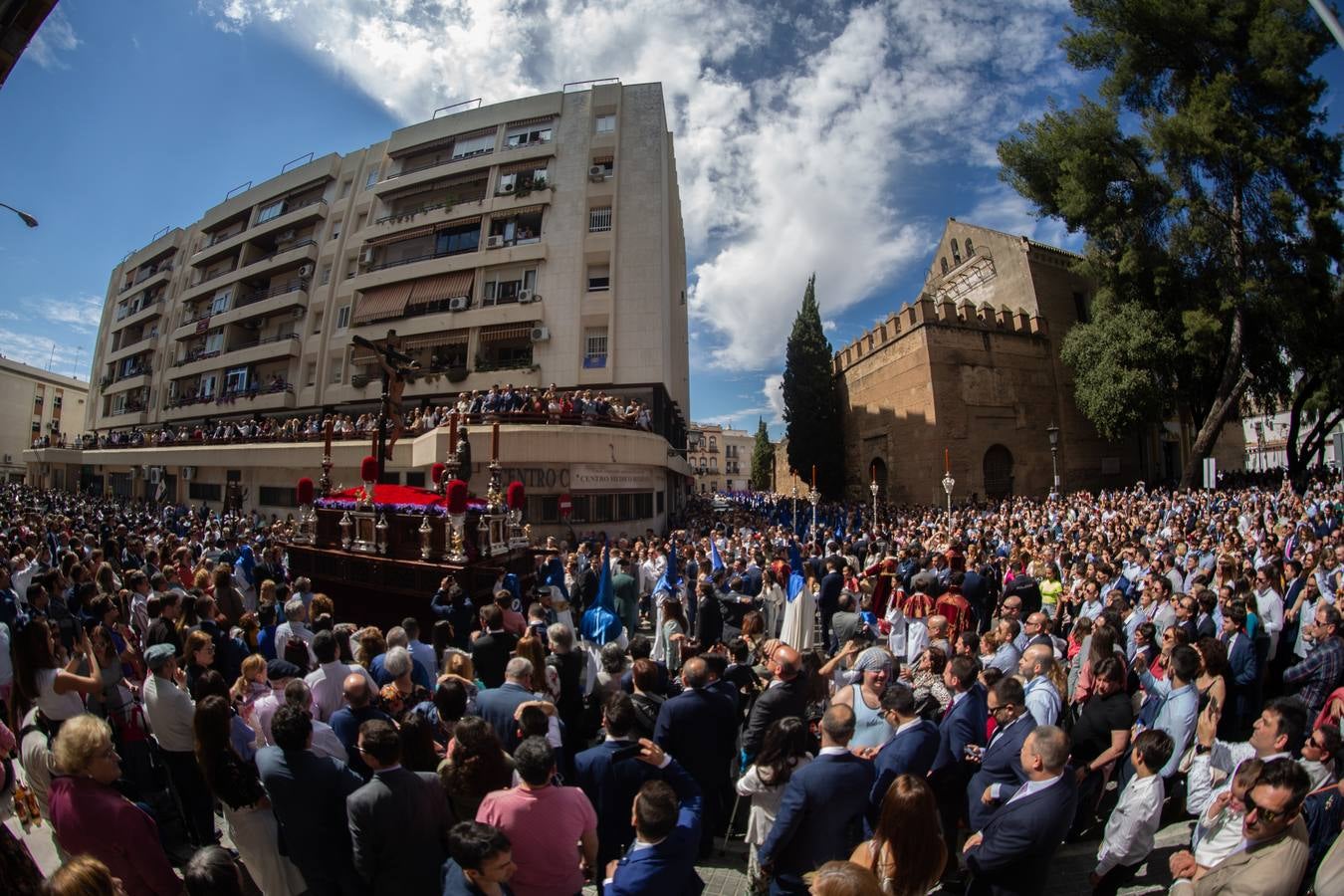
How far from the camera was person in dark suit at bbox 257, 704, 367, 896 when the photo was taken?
118 inches

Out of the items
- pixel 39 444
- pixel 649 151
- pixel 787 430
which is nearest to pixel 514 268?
pixel 649 151

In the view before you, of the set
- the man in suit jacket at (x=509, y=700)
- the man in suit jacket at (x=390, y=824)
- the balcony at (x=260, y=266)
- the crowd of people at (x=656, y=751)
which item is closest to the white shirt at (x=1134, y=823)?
the crowd of people at (x=656, y=751)

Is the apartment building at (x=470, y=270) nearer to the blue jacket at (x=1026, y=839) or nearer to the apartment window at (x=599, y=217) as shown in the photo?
the apartment window at (x=599, y=217)

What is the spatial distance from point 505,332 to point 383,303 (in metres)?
6.91

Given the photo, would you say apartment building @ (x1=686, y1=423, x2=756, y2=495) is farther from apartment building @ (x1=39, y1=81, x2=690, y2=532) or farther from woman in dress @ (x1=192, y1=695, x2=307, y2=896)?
woman in dress @ (x1=192, y1=695, x2=307, y2=896)

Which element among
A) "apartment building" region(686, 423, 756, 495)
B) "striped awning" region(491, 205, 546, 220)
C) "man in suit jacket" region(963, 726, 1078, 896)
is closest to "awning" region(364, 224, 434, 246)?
"striped awning" region(491, 205, 546, 220)

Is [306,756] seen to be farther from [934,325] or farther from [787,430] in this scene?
[787,430]

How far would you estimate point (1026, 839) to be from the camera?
290 centimetres

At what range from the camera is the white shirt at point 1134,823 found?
3.31 m

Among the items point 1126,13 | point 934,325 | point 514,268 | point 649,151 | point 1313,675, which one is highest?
point 1126,13

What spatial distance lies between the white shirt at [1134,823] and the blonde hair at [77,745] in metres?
5.23

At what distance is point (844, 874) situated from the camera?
188 centimetres

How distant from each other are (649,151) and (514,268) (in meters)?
7.68

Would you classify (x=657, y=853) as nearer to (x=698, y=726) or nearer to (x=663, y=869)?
(x=663, y=869)
